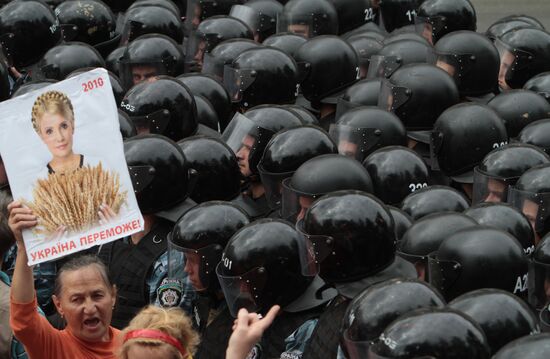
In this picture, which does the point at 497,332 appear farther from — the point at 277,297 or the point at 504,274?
the point at 277,297

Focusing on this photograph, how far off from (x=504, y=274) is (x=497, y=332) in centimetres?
87

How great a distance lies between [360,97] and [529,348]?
180 inches

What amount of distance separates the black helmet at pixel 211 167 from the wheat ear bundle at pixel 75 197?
8.05ft

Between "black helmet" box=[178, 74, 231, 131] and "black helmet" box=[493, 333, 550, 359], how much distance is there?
4649mm

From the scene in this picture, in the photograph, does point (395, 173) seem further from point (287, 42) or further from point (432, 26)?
point (432, 26)

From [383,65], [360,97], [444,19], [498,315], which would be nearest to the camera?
[498,315]

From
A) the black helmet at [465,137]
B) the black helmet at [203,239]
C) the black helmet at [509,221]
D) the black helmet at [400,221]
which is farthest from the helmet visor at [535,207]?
the black helmet at [203,239]

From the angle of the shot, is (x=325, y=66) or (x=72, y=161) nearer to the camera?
(x=72, y=161)

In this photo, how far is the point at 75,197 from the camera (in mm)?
5328

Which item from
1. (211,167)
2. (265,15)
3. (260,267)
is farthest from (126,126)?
(265,15)

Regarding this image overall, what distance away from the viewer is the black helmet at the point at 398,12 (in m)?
11.7

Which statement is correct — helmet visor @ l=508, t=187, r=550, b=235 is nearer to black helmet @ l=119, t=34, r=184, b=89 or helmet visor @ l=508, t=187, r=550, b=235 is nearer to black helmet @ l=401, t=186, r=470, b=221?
black helmet @ l=401, t=186, r=470, b=221

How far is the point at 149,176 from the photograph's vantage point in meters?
7.50

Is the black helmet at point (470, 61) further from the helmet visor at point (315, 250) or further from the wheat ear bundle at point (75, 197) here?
the wheat ear bundle at point (75, 197)
